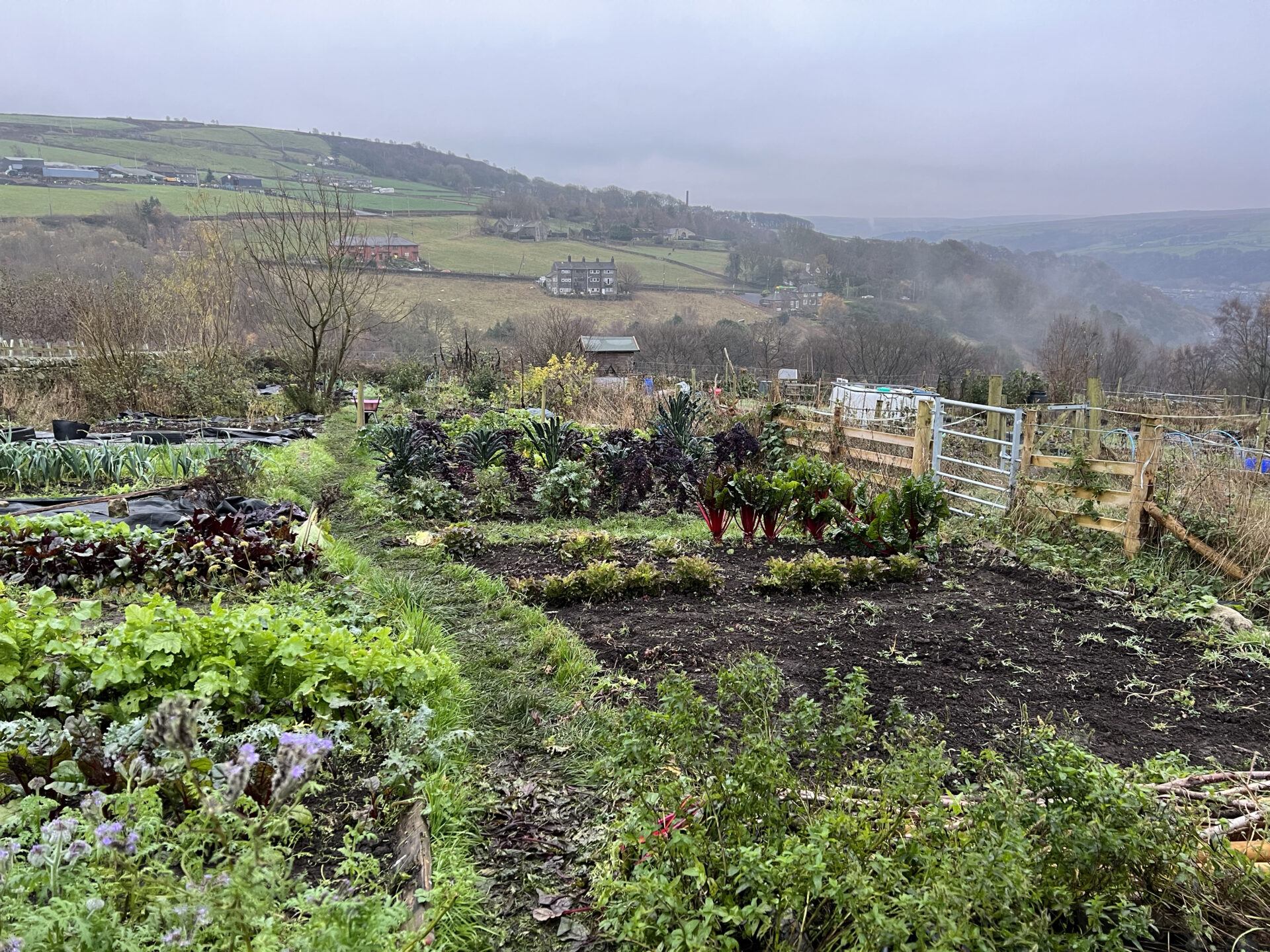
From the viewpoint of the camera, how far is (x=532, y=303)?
56.7 meters

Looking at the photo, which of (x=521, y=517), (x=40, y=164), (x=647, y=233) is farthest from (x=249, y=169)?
(x=521, y=517)

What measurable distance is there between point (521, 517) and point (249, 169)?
92784 mm

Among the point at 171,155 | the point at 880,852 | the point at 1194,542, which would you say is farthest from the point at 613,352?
the point at 171,155

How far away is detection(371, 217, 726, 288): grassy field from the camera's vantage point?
211 ft

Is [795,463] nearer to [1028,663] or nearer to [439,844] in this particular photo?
[1028,663]

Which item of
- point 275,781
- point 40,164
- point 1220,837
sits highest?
point 40,164

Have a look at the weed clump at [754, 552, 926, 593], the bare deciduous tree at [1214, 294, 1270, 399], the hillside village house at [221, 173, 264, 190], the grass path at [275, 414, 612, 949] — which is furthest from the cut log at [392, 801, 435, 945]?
the hillside village house at [221, 173, 264, 190]

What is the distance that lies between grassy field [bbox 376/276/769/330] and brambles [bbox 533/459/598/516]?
4276cm

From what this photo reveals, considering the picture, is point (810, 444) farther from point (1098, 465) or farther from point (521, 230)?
point (521, 230)

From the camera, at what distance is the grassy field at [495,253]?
64.3 m

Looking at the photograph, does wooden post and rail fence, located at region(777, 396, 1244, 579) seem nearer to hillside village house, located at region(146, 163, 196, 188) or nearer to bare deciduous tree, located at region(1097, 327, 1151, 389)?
bare deciduous tree, located at region(1097, 327, 1151, 389)

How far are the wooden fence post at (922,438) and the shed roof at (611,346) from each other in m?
18.5

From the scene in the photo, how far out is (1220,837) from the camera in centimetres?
203

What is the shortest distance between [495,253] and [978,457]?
196ft
